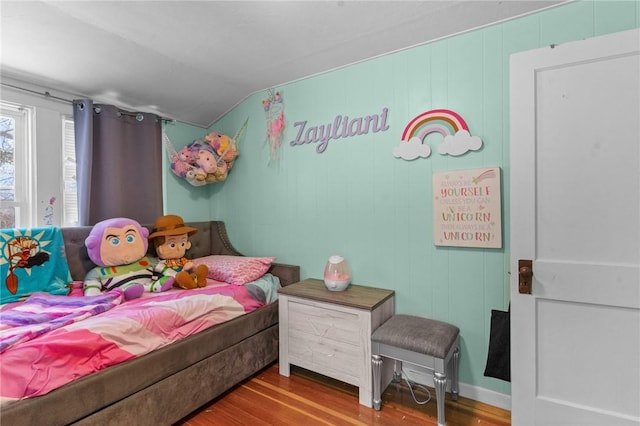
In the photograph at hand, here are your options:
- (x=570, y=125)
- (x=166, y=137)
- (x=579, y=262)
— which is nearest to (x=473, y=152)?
(x=570, y=125)

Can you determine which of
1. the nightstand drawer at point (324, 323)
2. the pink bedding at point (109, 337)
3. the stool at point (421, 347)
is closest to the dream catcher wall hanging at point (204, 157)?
the pink bedding at point (109, 337)

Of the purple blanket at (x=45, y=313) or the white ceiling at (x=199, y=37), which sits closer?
the purple blanket at (x=45, y=313)

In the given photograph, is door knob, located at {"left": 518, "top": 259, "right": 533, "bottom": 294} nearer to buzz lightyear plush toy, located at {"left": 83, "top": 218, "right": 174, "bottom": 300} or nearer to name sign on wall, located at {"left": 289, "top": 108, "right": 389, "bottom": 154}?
name sign on wall, located at {"left": 289, "top": 108, "right": 389, "bottom": 154}

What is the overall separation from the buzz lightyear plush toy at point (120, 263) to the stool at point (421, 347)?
1.50 m

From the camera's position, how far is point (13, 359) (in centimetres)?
117

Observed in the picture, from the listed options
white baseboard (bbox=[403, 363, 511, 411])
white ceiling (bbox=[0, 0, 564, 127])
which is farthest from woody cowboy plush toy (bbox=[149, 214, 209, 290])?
white baseboard (bbox=[403, 363, 511, 411])

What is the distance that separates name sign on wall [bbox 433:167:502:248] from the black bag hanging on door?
16.3 inches

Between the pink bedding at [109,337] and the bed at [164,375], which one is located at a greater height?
the pink bedding at [109,337]

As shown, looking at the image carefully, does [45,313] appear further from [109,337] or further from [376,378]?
[376,378]

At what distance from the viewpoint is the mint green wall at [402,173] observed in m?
1.73

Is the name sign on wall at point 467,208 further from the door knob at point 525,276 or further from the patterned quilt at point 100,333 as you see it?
the patterned quilt at point 100,333

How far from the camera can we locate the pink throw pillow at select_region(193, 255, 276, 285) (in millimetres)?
2311

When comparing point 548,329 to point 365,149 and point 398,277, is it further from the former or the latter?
point 365,149

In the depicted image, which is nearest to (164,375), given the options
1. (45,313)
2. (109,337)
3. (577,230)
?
(109,337)
